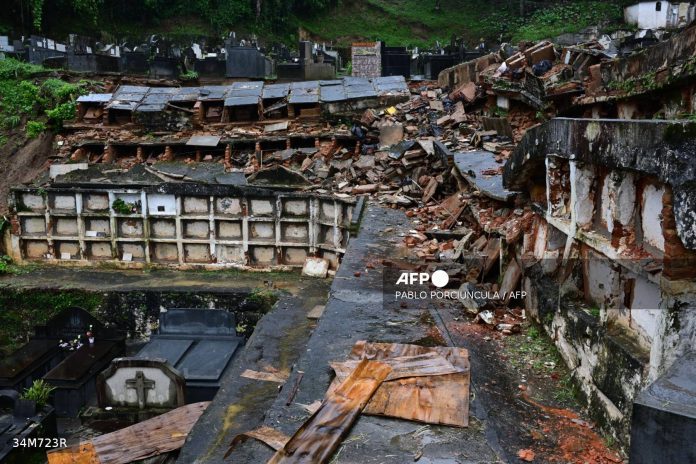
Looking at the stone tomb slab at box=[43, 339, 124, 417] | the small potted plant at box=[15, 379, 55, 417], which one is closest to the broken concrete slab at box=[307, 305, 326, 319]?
the stone tomb slab at box=[43, 339, 124, 417]

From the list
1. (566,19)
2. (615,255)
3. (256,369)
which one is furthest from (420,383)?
(566,19)

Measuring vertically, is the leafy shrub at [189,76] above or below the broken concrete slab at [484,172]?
above

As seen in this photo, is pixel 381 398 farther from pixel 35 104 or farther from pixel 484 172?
pixel 35 104

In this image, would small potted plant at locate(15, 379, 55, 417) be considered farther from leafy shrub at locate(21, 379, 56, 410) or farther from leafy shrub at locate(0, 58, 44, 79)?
leafy shrub at locate(0, 58, 44, 79)

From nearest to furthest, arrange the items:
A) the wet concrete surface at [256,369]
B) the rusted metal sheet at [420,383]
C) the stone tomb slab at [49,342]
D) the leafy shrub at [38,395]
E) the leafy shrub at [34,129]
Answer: the rusted metal sheet at [420,383] → the wet concrete surface at [256,369] → the leafy shrub at [38,395] → the stone tomb slab at [49,342] → the leafy shrub at [34,129]

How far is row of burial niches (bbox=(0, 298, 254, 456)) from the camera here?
830 cm

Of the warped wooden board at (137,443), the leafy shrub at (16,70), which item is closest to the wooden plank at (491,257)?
the warped wooden board at (137,443)

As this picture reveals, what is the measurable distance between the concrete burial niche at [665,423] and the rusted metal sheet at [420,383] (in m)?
1.37

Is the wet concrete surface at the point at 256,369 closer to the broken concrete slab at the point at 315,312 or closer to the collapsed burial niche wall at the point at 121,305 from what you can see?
the broken concrete slab at the point at 315,312

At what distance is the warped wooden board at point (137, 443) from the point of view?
22.9 feet

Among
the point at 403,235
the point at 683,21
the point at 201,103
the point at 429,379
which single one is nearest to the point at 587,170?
the point at 429,379

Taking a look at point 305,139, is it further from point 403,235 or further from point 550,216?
point 550,216

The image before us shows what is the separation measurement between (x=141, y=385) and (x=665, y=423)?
773 centimetres

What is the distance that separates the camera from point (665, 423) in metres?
1.97
